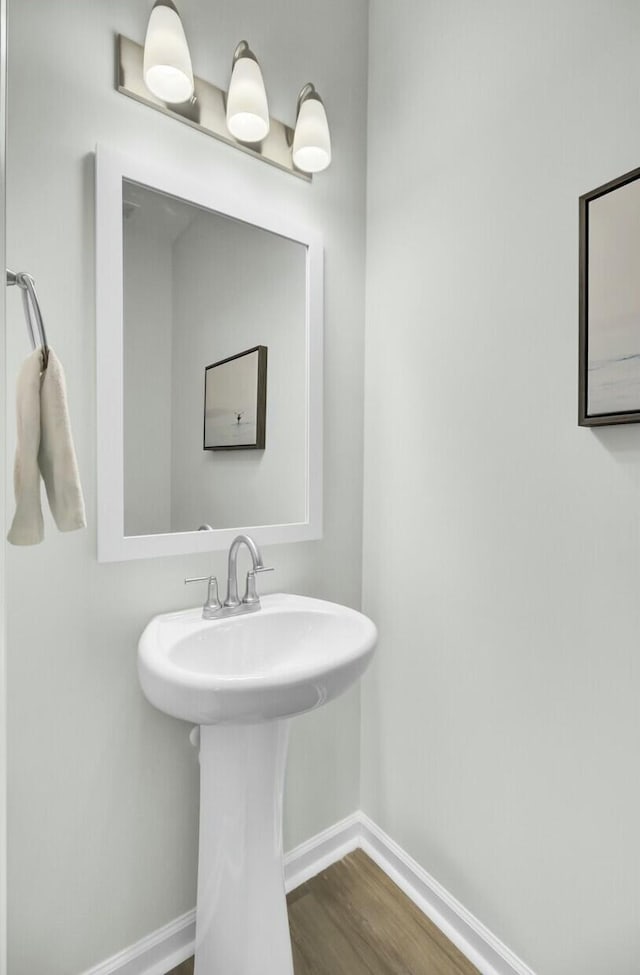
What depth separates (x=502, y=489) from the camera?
4.03ft

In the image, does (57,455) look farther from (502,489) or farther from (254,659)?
(502,489)

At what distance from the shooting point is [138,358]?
3.92 feet

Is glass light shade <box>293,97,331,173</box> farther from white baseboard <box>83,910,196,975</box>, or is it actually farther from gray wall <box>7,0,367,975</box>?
white baseboard <box>83,910,196,975</box>

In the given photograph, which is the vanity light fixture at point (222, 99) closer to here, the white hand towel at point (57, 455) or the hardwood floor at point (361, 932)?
the white hand towel at point (57, 455)

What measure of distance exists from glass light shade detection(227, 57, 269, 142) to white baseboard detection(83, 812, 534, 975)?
2021 millimetres

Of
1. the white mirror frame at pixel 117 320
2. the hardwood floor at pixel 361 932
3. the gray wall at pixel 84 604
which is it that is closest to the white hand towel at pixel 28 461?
the gray wall at pixel 84 604

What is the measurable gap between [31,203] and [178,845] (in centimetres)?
152

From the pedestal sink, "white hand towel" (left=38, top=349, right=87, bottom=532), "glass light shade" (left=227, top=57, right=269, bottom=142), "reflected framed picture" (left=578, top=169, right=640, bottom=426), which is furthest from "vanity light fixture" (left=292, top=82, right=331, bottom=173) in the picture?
the pedestal sink

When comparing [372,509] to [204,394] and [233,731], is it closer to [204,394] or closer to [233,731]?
[204,394]

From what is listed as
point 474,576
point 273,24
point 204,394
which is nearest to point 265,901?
point 474,576

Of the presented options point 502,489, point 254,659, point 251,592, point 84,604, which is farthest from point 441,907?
point 84,604

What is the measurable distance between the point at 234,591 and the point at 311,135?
4.07ft

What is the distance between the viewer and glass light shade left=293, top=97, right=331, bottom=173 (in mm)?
1376

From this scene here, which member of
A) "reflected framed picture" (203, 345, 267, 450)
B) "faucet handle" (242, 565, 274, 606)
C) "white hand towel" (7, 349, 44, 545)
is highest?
"reflected framed picture" (203, 345, 267, 450)
